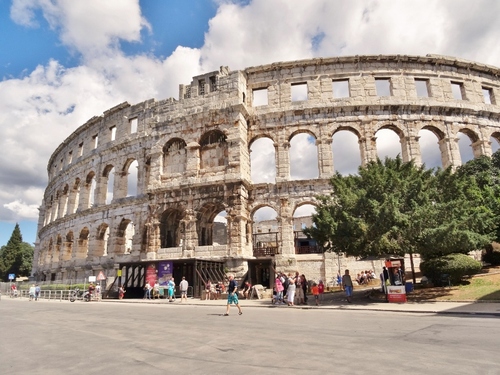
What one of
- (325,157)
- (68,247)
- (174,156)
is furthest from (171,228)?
(68,247)

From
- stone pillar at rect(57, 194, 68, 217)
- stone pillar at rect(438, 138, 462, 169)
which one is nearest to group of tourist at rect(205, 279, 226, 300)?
stone pillar at rect(438, 138, 462, 169)

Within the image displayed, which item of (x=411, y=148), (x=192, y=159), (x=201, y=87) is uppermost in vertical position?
(x=201, y=87)

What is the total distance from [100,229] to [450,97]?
94.7ft

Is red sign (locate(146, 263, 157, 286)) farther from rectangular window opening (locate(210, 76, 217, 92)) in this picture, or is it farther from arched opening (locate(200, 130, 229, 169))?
rectangular window opening (locate(210, 76, 217, 92))

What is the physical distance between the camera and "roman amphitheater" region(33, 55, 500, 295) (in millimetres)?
21469

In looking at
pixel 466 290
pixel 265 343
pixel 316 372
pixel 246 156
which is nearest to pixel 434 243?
pixel 466 290

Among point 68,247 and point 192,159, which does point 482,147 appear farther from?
point 68,247

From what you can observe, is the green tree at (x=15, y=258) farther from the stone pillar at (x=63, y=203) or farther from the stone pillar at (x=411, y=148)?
the stone pillar at (x=411, y=148)

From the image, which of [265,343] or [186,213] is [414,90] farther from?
[265,343]

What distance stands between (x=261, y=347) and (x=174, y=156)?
20.3 m

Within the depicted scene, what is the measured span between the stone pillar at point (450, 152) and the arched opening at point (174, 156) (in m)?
18.3

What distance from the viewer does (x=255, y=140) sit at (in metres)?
24.3

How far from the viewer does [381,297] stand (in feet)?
49.1

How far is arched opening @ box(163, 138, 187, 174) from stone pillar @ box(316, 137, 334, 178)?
9552 millimetres
